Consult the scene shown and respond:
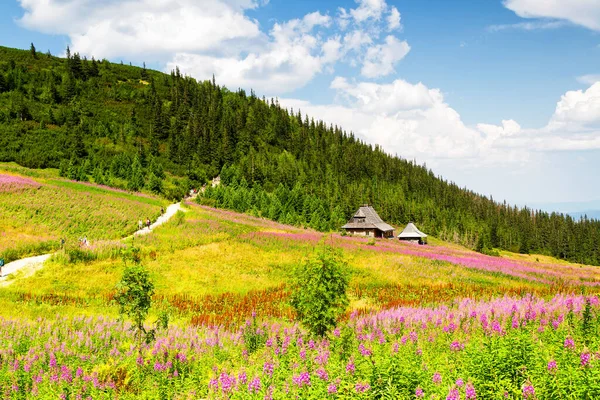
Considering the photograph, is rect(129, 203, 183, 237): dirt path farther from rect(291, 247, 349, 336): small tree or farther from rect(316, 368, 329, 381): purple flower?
rect(316, 368, 329, 381): purple flower

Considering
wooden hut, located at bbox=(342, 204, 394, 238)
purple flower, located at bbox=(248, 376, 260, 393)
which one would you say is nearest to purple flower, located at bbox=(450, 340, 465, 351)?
purple flower, located at bbox=(248, 376, 260, 393)

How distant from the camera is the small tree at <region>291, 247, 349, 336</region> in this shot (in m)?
9.45

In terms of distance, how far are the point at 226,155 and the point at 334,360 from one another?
9184cm

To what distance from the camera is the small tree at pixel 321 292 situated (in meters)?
9.45

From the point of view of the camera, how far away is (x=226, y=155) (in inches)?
3777

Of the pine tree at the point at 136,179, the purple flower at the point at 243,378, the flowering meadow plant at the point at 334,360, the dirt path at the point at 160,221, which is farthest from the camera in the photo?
the pine tree at the point at 136,179

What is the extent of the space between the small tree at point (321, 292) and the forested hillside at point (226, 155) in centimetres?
5241

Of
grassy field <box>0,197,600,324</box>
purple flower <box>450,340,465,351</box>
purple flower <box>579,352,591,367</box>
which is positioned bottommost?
grassy field <box>0,197,600,324</box>

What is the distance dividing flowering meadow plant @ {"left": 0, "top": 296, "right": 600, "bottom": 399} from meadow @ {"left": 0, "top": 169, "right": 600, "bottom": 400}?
0.03 m

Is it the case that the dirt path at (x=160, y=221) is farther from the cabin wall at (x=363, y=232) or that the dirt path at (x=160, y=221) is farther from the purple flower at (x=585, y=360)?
the cabin wall at (x=363, y=232)

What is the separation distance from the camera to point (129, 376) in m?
7.45

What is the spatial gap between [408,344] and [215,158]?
87797 mm

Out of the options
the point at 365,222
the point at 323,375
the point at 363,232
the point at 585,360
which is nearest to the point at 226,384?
the point at 323,375

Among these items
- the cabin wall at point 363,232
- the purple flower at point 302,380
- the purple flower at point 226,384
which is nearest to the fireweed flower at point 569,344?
the purple flower at point 302,380
